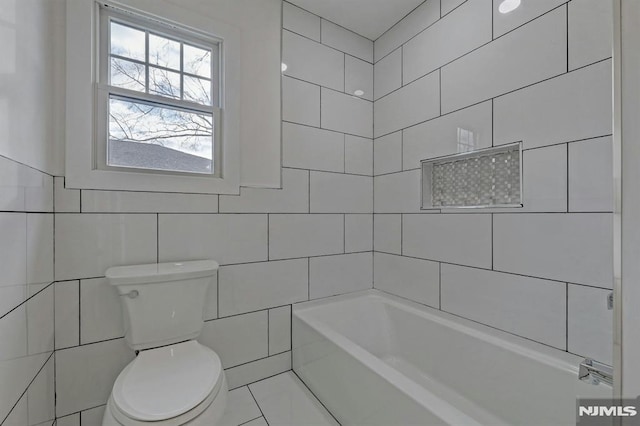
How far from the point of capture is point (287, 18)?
6.44ft

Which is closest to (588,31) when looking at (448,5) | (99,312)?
(448,5)

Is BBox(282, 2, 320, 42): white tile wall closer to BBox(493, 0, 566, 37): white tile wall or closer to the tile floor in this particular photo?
BBox(493, 0, 566, 37): white tile wall

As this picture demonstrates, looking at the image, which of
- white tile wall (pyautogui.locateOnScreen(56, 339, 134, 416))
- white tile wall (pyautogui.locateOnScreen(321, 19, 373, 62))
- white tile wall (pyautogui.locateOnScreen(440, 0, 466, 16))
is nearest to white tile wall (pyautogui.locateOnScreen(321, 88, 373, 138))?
white tile wall (pyautogui.locateOnScreen(321, 19, 373, 62))

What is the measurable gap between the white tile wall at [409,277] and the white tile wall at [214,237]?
3.17ft

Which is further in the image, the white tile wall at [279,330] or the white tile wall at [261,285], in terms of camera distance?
the white tile wall at [279,330]

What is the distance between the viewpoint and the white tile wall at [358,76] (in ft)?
7.32

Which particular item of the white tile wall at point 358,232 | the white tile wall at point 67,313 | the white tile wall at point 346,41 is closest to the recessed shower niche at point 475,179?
the white tile wall at point 358,232

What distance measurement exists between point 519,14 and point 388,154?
1067 millimetres

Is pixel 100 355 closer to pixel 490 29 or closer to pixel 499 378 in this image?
pixel 499 378

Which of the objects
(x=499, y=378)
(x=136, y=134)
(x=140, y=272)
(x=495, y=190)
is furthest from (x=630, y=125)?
(x=136, y=134)

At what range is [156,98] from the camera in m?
1.59

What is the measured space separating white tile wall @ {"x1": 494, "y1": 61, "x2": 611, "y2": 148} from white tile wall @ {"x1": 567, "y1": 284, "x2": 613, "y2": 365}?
680 mm

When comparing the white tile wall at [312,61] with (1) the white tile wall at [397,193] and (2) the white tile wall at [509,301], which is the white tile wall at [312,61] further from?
(2) the white tile wall at [509,301]

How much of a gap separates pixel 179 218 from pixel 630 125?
172 cm
